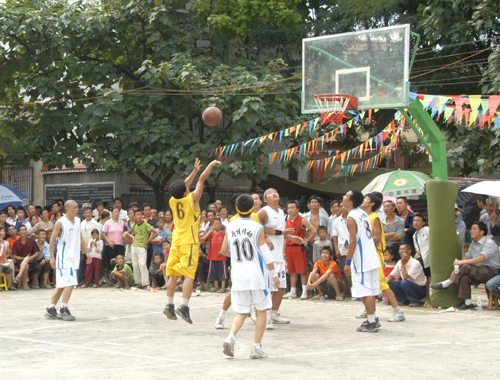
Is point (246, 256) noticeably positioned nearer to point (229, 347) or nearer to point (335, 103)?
point (229, 347)

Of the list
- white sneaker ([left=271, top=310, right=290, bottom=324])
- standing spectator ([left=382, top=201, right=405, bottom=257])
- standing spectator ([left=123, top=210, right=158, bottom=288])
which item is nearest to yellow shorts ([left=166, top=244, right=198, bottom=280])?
white sneaker ([left=271, top=310, right=290, bottom=324])

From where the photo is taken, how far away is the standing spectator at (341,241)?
1291 centimetres

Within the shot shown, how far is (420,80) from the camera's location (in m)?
19.6

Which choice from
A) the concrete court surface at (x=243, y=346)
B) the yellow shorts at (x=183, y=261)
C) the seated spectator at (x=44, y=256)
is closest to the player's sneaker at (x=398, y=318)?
the concrete court surface at (x=243, y=346)

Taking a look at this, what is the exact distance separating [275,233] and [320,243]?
4024 millimetres

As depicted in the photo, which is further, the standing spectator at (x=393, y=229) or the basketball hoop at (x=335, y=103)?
the standing spectator at (x=393, y=229)

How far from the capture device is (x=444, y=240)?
36.4ft

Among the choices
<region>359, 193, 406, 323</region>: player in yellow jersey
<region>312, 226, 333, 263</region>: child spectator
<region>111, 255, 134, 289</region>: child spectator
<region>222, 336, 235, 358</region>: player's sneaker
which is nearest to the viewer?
<region>222, 336, 235, 358</region>: player's sneaker

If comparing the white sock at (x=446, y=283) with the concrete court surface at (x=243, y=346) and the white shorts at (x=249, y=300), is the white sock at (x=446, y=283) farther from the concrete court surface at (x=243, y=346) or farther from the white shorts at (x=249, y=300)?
the white shorts at (x=249, y=300)

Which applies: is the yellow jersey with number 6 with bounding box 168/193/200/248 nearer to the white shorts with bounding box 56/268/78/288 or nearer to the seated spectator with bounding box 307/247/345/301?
the white shorts with bounding box 56/268/78/288

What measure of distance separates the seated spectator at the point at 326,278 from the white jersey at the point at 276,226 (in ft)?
10.4

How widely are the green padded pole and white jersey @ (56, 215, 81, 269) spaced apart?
6.22 m

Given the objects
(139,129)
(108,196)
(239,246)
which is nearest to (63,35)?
(139,129)

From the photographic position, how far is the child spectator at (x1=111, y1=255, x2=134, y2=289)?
15109 millimetres
